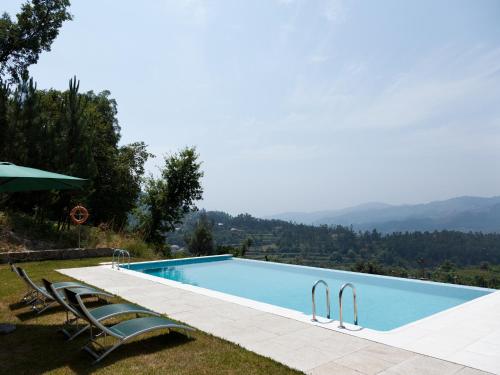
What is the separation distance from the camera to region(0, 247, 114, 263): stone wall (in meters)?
12.3

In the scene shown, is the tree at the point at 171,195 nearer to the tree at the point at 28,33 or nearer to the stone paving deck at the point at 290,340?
the tree at the point at 28,33

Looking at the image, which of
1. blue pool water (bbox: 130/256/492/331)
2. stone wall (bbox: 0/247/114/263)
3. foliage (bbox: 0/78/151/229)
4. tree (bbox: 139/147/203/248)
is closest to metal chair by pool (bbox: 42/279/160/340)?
blue pool water (bbox: 130/256/492/331)

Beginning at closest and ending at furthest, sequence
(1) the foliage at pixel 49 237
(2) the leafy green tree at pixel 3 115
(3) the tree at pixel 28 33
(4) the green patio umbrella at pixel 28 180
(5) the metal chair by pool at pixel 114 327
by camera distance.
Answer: (5) the metal chair by pool at pixel 114 327 → (4) the green patio umbrella at pixel 28 180 → (1) the foliage at pixel 49 237 → (2) the leafy green tree at pixel 3 115 → (3) the tree at pixel 28 33

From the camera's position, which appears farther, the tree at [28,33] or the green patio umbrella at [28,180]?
the tree at [28,33]

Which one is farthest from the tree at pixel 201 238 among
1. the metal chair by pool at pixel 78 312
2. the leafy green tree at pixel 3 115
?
the metal chair by pool at pixel 78 312

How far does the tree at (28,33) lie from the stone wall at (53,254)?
460 inches

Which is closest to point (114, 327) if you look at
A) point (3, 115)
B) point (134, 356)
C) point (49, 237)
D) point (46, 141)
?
point (134, 356)

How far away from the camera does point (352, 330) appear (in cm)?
561

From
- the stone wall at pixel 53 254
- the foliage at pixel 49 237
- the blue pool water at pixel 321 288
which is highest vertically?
the foliage at pixel 49 237

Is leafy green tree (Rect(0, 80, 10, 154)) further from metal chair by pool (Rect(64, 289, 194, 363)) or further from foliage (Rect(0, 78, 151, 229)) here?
metal chair by pool (Rect(64, 289, 194, 363))

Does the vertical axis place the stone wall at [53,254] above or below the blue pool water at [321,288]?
above

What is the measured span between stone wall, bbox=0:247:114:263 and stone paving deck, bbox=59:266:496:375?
6.32m

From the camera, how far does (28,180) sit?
241 inches

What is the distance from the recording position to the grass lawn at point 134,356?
13.3 ft
